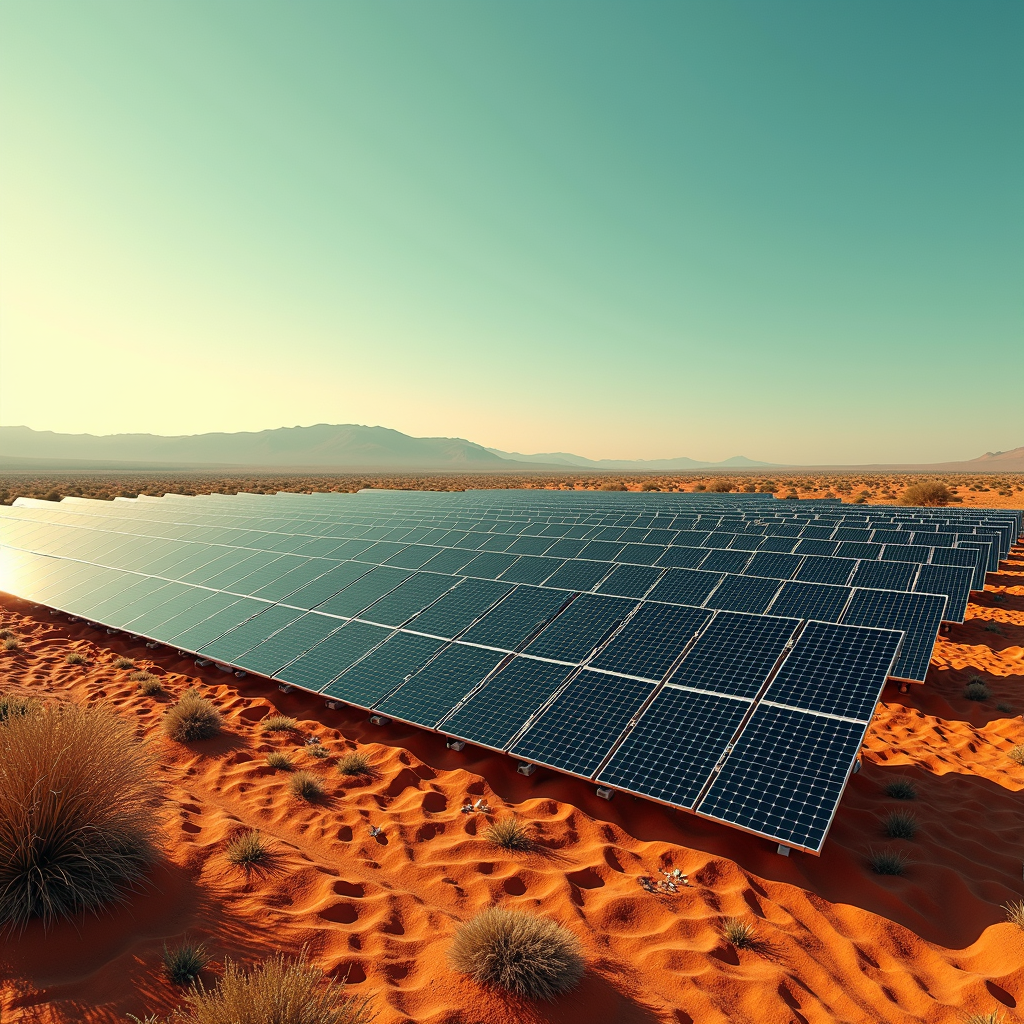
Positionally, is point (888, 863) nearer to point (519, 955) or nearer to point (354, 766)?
point (519, 955)

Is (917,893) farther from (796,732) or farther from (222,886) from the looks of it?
(222,886)

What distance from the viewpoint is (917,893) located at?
5.73m

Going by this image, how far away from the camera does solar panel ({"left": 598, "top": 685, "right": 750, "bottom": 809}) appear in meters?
6.18

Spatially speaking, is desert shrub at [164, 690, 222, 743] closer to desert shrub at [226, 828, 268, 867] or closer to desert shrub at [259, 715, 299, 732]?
desert shrub at [259, 715, 299, 732]

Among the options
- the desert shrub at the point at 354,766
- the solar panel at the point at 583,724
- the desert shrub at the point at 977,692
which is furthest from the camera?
the desert shrub at the point at 977,692

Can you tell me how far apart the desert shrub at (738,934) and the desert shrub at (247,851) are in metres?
4.93

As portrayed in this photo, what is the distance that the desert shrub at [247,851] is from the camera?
5703 mm

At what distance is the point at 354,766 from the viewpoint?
824cm

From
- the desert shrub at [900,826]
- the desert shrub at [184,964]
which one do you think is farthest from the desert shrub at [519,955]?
the desert shrub at [900,826]

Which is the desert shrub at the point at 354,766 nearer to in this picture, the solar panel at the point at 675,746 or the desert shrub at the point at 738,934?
the solar panel at the point at 675,746

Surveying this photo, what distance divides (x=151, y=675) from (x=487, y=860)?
990 cm

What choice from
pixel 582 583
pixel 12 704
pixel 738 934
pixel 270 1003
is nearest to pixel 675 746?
pixel 738 934

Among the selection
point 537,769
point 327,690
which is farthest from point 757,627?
point 327,690

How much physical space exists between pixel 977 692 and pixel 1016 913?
755 cm
